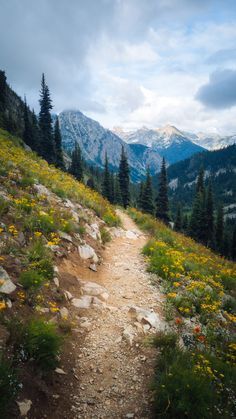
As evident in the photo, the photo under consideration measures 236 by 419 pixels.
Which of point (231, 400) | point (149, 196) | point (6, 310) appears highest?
point (149, 196)

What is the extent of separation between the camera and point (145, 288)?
8469mm

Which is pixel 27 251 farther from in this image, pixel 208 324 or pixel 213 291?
pixel 213 291

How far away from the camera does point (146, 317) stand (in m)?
6.59

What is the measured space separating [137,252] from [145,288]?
3.76 m

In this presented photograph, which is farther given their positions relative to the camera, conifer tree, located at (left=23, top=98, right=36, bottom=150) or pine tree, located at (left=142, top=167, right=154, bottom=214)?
conifer tree, located at (left=23, top=98, right=36, bottom=150)

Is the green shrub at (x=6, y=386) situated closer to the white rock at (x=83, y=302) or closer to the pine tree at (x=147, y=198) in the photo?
the white rock at (x=83, y=302)

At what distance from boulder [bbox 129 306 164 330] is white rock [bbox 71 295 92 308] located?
1.18 meters

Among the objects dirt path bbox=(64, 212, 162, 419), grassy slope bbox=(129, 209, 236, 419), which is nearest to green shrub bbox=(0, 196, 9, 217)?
dirt path bbox=(64, 212, 162, 419)

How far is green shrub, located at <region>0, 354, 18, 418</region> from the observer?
10.8ft

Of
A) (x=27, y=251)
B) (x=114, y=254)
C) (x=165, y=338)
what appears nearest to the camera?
(x=165, y=338)

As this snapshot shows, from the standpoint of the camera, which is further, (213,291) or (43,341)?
(213,291)

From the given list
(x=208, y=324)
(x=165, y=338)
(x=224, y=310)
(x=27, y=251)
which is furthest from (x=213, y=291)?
(x=27, y=251)

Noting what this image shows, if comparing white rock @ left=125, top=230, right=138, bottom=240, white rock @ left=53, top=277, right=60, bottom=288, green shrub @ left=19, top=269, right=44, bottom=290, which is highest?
white rock @ left=125, top=230, right=138, bottom=240

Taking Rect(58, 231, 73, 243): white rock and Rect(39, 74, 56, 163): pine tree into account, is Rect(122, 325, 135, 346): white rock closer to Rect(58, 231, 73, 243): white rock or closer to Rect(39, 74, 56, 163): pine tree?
Rect(58, 231, 73, 243): white rock
